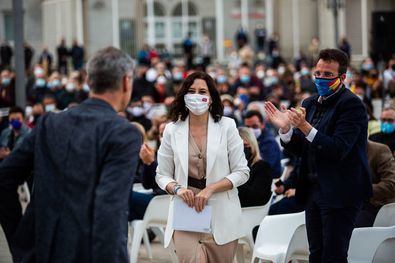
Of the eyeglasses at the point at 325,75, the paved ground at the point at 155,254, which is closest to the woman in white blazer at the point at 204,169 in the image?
the eyeglasses at the point at 325,75

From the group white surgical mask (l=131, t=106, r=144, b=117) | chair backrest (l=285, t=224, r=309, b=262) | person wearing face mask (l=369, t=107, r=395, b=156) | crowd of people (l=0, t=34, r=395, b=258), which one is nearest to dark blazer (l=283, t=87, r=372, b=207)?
crowd of people (l=0, t=34, r=395, b=258)

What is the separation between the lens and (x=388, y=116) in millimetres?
13266

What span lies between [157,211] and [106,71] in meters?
5.32

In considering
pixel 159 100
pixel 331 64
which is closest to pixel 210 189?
pixel 331 64

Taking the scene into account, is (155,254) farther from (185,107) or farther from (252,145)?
(185,107)

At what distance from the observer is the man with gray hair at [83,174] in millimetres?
5363

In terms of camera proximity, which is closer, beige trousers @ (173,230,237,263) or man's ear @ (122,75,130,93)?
man's ear @ (122,75,130,93)

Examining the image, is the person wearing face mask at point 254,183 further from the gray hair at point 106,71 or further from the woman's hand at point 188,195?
the gray hair at point 106,71

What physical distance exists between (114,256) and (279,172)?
28.3ft

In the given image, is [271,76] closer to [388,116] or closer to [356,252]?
[388,116]

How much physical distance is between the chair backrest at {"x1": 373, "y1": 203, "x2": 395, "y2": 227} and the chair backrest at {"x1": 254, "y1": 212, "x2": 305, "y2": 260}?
64 cm

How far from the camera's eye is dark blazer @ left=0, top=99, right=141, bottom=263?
5359 mm

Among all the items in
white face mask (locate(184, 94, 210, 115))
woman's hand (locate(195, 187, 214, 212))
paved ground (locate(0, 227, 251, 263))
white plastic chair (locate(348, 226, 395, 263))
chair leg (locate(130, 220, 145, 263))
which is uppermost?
white face mask (locate(184, 94, 210, 115))

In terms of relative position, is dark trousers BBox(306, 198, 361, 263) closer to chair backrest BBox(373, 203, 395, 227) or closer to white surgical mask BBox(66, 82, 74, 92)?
chair backrest BBox(373, 203, 395, 227)
